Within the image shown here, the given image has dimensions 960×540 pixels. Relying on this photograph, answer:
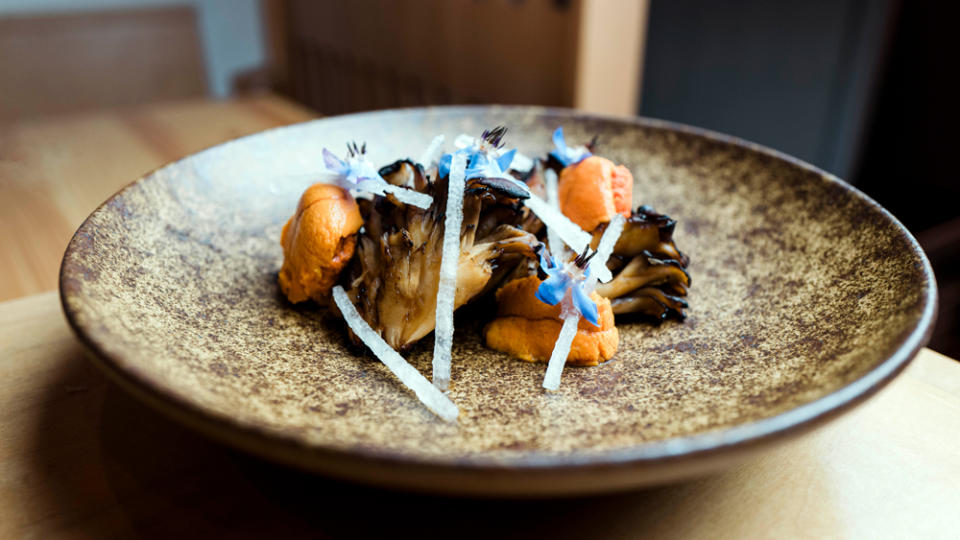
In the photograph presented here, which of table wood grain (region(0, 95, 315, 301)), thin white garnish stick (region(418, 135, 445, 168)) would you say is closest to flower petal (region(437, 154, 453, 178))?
thin white garnish stick (region(418, 135, 445, 168))

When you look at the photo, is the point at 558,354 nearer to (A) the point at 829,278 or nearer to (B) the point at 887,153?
(A) the point at 829,278

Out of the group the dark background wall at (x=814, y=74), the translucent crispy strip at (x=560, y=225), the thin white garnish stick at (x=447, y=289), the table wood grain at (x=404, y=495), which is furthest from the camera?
the dark background wall at (x=814, y=74)

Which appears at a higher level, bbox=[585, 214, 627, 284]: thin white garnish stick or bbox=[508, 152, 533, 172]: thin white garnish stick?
bbox=[508, 152, 533, 172]: thin white garnish stick

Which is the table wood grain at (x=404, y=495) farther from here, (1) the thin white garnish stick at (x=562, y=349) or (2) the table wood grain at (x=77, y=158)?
(2) the table wood grain at (x=77, y=158)

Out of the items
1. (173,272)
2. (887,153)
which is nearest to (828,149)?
(887,153)

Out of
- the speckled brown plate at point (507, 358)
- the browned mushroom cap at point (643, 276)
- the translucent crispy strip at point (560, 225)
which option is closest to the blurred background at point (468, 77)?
the speckled brown plate at point (507, 358)

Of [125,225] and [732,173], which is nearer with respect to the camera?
[125,225]

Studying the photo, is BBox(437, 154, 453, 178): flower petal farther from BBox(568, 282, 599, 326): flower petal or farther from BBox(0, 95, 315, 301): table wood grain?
BBox(0, 95, 315, 301): table wood grain
